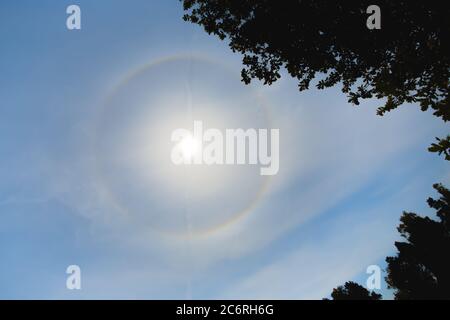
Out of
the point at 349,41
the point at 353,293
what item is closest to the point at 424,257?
the point at 353,293

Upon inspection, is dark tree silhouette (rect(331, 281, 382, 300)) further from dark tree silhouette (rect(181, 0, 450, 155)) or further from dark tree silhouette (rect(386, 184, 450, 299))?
dark tree silhouette (rect(181, 0, 450, 155))

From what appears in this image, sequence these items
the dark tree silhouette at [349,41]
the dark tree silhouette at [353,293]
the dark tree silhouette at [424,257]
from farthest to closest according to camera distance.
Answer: the dark tree silhouette at [353,293] → the dark tree silhouette at [424,257] → the dark tree silhouette at [349,41]

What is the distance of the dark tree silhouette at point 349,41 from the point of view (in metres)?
8.11

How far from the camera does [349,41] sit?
29.1ft

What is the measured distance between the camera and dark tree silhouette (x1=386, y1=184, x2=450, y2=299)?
1961cm

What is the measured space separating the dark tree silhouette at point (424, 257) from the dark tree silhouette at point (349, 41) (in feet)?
52.1

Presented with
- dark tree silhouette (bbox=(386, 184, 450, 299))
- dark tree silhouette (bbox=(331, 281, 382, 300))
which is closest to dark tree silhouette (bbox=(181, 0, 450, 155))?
dark tree silhouette (bbox=(386, 184, 450, 299))

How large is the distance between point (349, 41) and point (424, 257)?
59.3ft

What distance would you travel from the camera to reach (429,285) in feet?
65.7

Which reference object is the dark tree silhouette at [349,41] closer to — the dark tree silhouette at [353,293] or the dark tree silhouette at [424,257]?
the dark tree silhouette at [424,257]

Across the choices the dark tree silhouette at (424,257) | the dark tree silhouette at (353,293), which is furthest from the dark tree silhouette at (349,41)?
the dark tree silhouette at (353,293)
